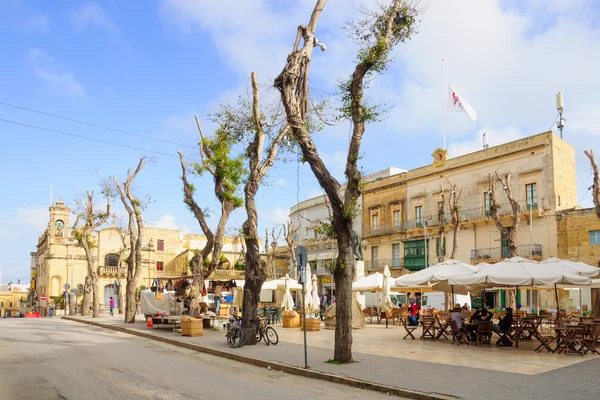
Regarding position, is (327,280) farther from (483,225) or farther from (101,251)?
(101,251)

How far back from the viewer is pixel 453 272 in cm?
1634

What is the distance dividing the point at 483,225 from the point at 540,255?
16.2 feet

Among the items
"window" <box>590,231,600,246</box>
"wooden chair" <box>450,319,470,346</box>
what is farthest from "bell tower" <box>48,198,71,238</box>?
"wooden chair" <box>450,319,470,346</box>

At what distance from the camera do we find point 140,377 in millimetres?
10398

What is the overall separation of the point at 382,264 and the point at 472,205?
1061 centimetres

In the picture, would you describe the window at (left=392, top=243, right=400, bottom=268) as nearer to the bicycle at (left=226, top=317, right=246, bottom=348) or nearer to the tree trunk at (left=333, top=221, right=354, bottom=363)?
the bicycle at (left=226, top=317, right=246, bottom=348)

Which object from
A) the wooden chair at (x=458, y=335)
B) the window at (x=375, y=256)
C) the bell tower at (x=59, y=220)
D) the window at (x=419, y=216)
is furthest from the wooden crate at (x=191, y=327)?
the bell tower at (x=59, y=220)

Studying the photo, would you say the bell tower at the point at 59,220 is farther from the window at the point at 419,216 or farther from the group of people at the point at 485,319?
the group of people at the point at 485,319

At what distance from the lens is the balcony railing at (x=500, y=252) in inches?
1436

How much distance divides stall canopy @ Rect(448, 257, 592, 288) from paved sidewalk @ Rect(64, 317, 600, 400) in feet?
5.96

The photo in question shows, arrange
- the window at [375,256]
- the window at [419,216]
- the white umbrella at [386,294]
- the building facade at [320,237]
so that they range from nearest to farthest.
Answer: the white umbrella at [386,294], the window at [419,216], the window at [375,256], the building facade at [320,237]

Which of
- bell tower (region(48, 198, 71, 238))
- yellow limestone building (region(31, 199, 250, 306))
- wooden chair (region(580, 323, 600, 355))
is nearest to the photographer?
wooden chair (region(580, 323, 600, 355))

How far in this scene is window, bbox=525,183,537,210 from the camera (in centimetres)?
3694

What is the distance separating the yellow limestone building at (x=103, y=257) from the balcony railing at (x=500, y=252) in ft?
78.6
